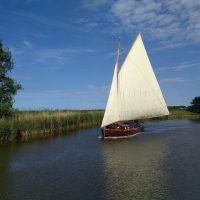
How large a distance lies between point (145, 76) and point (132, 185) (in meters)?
23.9

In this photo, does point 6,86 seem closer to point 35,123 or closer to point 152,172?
point 35,123

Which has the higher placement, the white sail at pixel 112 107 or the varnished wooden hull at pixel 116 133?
the white sail at pixel 112 107

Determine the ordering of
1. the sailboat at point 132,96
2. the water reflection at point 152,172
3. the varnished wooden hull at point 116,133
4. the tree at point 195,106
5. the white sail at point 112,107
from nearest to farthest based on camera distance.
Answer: the water reflection at point 152,172 < the varnished wooden hull at point 116,133 < the white sail at point 112,107 < the sailboat at point 132,96 < the tree at point 195,106

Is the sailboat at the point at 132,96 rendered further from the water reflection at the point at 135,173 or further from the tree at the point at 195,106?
the tree at the point at 195,106

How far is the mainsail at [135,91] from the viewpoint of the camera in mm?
30375

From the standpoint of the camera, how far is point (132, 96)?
3288 cm

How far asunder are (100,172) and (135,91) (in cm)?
1990

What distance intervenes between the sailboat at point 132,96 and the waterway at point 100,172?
6812mm

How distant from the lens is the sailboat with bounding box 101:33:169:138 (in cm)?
2970

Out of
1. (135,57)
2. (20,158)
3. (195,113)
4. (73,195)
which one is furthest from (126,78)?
(195,113)

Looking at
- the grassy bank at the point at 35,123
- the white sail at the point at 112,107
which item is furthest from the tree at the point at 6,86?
the white sail at the point at 112,107

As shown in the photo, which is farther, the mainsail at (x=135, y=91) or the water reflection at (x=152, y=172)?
the mainsail at (x=135, y=91)

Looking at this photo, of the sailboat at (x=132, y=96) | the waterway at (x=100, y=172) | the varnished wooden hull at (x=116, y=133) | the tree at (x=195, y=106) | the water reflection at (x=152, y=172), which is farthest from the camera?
the tree at (x=195, y=106)

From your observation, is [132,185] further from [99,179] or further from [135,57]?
[135,57]
